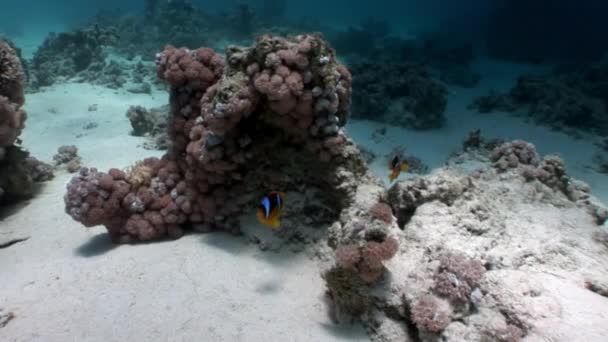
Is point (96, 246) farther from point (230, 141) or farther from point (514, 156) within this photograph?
point (514, 156)

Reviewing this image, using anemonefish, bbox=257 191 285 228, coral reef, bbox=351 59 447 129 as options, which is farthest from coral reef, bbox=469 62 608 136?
anemonefish, bbox=257 191 285 228

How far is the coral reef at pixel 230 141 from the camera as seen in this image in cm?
420

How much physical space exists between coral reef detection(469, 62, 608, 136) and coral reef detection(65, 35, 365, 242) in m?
10.2

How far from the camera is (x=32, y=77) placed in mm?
14312

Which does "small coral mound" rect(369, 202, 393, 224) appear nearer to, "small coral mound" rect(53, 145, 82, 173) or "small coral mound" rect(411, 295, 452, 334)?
"small coral mound" rect(411, 295, 452, 334)

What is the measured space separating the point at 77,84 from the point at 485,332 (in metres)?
16.5

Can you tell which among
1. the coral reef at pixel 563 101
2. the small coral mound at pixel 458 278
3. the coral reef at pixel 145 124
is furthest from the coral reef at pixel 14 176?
the coral reef at pixel 563 101

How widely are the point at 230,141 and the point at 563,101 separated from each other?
12.2 meters

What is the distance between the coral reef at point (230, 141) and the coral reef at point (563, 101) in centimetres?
1017

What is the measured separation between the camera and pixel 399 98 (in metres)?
11.9

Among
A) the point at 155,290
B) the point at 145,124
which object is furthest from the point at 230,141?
the point at 145,124

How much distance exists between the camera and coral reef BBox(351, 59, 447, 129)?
11.4 m

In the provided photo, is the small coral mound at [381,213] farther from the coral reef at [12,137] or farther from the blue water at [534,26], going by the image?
the blue water at [534,26]

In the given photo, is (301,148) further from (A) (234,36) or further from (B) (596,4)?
(B) (596,4)
